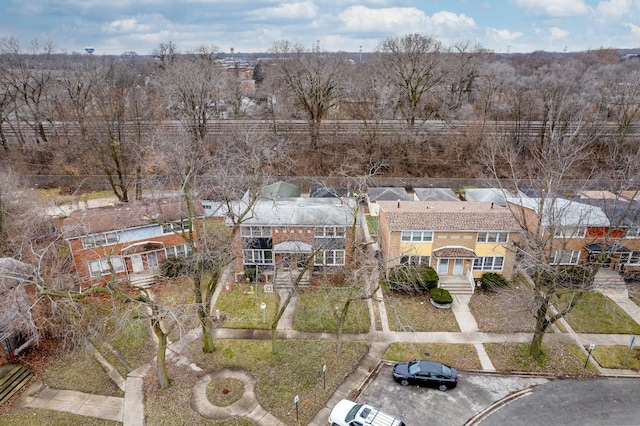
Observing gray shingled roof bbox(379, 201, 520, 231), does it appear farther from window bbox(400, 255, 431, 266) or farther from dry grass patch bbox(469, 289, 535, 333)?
dry grass patch bbox(469, 289, 535, 333)

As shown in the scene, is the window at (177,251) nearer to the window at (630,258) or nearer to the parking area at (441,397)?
the parking area at (441,397)

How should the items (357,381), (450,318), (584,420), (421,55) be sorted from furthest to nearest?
1. (421,55)
2. (450,318)
3. (357,381)
4. (584,420)

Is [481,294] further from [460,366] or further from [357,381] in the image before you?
[357,381]

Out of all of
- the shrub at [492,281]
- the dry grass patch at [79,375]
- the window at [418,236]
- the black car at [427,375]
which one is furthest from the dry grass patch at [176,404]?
the shrub at [492,281]

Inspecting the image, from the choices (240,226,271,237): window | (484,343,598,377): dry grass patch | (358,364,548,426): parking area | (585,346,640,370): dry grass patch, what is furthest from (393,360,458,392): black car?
(240,226,271,237): window

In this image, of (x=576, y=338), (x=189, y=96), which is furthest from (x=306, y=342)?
(x=189, y=96)

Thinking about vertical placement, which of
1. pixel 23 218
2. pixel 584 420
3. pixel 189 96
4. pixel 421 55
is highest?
pixel 421 55

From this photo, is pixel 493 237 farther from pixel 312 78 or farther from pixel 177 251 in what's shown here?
pixel 312 78

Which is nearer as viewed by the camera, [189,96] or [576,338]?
[576,338]
